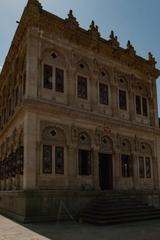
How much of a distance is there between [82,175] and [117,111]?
18.6ft

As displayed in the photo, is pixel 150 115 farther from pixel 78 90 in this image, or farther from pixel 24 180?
pixel 24 180

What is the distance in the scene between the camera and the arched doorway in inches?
738

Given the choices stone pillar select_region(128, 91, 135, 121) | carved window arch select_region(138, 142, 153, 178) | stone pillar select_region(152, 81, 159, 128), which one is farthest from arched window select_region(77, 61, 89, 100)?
stone pillar select_region(152, 81, 159, 128)

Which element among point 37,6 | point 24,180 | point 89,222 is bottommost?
point 89,222

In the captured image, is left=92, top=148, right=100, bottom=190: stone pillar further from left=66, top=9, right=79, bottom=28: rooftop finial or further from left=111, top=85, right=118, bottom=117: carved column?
left=66, top=9, right=79, bottom=28: rooftop finial

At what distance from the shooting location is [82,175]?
17250mm

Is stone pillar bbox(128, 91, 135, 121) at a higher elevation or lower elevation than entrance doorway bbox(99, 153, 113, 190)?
higher

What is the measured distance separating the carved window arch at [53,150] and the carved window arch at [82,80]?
326 cm

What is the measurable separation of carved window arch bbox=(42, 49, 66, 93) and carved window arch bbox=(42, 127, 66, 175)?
108 inches

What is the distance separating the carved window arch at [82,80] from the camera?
739 inches

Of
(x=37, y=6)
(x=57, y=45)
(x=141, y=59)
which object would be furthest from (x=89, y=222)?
(x=141, y=59)

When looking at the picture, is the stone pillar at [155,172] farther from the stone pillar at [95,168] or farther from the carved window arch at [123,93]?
the stone pillar at [95,168]

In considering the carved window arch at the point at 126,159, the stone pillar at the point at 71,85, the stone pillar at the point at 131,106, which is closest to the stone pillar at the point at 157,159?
the carved window arch at the point at 126,159

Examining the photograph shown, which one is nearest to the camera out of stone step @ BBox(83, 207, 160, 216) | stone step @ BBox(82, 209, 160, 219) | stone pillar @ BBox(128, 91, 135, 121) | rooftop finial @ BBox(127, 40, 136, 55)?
stone step @ BBox(82, 209, 160, 219)
